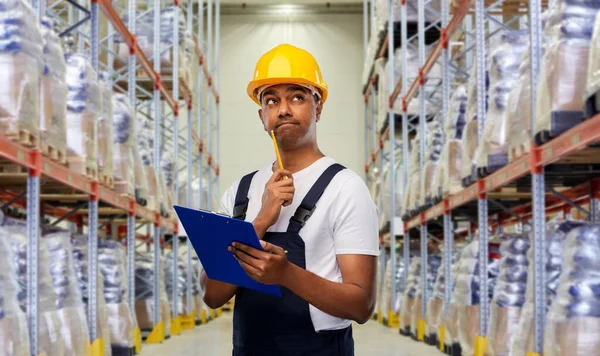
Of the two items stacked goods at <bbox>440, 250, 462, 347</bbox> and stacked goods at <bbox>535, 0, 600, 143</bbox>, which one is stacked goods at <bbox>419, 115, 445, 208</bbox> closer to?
stacked goods at <bbox>440, 250, 462, 347</bbox>

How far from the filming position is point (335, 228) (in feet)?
7.17

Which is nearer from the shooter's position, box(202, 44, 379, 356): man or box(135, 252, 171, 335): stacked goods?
box(202, 44, 379, 356): man

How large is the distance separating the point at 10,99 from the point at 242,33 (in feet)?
66.5

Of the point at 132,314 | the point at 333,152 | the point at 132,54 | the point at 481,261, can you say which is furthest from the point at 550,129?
the point at 333,152

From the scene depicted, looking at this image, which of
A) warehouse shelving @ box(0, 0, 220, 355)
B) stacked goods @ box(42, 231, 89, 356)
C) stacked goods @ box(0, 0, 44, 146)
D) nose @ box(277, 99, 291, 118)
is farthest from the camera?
stacked goods @ box(42, 231, 89, 356)

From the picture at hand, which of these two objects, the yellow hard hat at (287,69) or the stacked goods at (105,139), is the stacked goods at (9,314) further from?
the yellow hard hat at (287,69)

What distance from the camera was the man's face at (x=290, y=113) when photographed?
2.28 m

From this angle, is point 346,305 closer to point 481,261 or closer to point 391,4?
point 481,261

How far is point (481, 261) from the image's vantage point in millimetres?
7543

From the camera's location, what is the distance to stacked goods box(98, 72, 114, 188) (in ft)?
26.1

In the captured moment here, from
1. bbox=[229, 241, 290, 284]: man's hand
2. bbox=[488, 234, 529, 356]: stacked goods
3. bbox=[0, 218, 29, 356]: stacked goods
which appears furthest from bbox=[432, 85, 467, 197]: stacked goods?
bbox=[229, 241, 290, 284]: man's hand

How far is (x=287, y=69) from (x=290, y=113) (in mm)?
139

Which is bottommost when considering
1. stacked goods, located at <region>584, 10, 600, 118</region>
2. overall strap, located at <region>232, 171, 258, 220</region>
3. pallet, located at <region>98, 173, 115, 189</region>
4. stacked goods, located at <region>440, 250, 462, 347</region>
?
stacked goods, located at <region>440, 250, 462, 347</region>

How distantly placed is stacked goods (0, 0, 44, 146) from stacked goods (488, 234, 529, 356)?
3.79 meters
